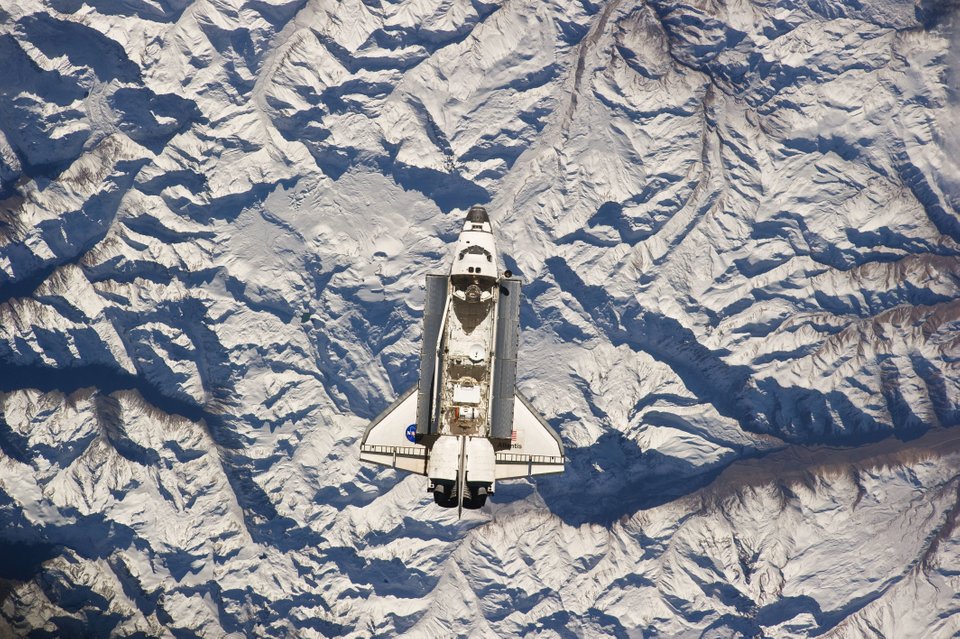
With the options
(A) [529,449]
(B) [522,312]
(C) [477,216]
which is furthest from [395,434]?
(B) [522,312]

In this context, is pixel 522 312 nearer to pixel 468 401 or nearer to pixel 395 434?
pixel 395 434

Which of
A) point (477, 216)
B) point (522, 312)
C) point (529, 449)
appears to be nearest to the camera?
point (477, 216)

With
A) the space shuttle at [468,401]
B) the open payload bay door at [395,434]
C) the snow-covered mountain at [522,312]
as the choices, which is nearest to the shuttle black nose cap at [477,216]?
the space shuttle at [468,401]

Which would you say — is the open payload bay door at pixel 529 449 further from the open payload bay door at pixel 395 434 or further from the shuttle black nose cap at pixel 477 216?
the shuttle black nose cap at pixel 477 216

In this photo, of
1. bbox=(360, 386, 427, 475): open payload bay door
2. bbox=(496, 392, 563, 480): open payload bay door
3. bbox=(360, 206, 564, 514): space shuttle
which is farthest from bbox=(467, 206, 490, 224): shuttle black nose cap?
bbox=(360, 386, 427, 475): open payload bay door

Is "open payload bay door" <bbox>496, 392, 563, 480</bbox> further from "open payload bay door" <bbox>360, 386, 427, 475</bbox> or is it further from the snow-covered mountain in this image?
the snow-covered mountain
